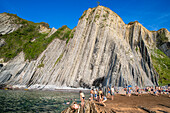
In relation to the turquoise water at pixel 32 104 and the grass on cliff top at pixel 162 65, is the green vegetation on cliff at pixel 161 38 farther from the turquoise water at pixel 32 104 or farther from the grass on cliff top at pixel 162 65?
Result: the turquoise water at pixel 32 104

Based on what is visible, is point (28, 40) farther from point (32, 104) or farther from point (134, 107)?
point (134, 107)

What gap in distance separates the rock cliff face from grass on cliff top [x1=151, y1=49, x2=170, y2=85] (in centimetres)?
300

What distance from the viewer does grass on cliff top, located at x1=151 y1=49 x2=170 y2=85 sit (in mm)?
45872

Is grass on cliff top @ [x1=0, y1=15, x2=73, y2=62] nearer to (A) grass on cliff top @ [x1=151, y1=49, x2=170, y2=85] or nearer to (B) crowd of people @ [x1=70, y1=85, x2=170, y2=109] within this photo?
(B) crowd of people @ [x1=70, y1=85, x2=170, y2=109]

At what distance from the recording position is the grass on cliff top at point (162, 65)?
4587 cm

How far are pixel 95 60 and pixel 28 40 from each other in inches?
2032

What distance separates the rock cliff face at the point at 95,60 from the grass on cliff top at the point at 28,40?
380cm

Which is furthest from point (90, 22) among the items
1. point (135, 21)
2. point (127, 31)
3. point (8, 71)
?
point (8, 71)

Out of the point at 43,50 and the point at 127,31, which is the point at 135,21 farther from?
the point at 43,50

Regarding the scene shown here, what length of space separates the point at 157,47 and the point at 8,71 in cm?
7689

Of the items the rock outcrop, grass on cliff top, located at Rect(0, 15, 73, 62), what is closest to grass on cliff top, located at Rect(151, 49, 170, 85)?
grass on cliff top, located at Rect(0, 15, 73, 62)

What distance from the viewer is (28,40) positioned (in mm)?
73312

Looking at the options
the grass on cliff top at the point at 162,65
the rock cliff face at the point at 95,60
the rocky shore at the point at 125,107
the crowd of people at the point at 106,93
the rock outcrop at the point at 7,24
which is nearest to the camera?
the rocky shore at the point at 125,107

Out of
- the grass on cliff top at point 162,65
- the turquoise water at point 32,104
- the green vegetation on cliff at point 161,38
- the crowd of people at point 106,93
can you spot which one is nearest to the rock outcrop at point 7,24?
the turquoise water at point 32,104
